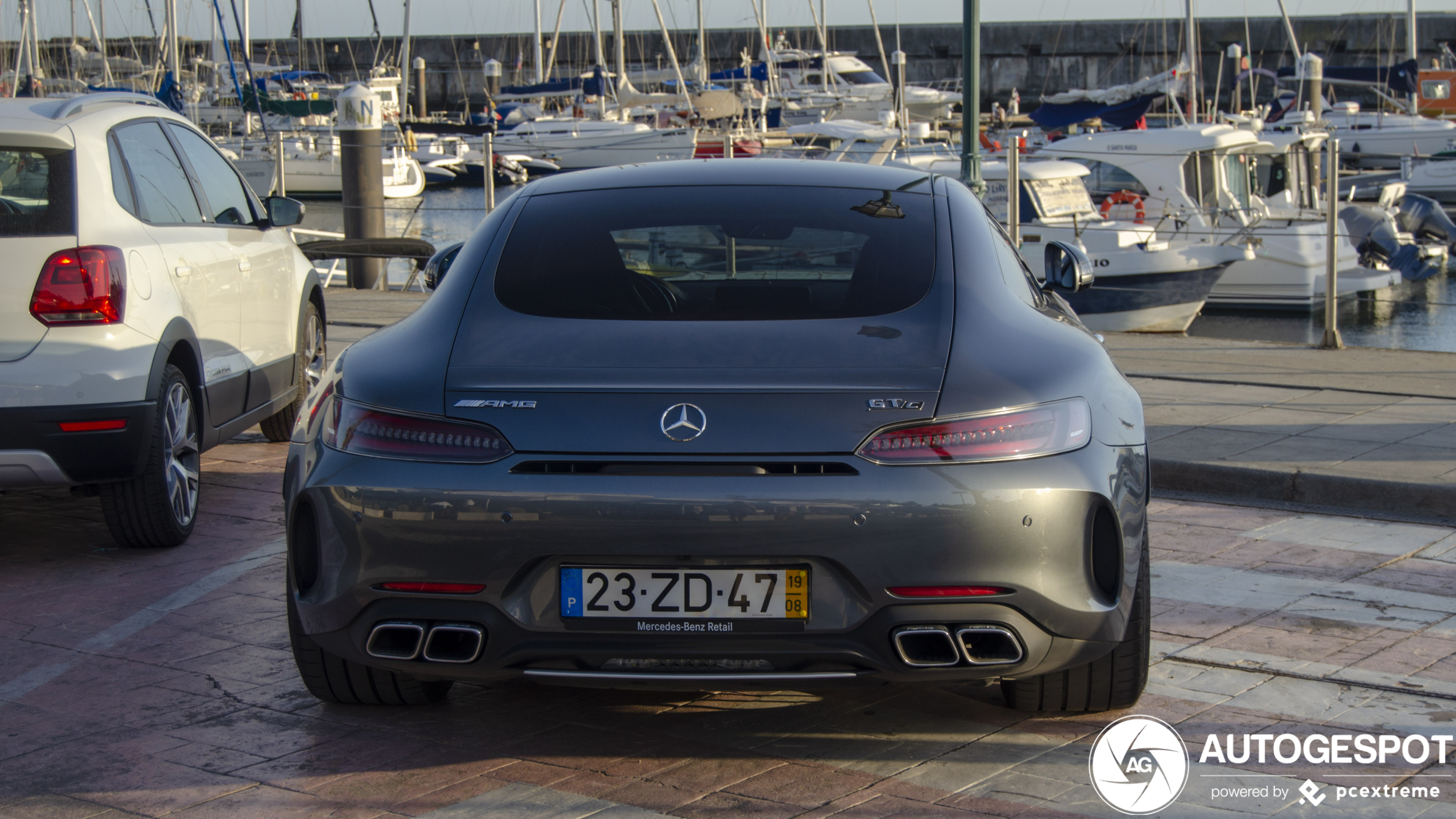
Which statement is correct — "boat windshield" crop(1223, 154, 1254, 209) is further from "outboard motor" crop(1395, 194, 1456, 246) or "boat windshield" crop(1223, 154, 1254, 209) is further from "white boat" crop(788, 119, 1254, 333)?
"outboard motor" crop(1395, 194, 1456, 246)

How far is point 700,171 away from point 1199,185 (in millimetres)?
20392

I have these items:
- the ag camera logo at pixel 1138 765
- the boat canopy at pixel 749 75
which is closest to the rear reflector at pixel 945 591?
the ag camera logo at pixel 1138 765

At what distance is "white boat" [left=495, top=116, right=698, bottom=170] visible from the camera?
48.2m

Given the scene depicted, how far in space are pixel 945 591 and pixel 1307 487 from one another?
13.6 ft

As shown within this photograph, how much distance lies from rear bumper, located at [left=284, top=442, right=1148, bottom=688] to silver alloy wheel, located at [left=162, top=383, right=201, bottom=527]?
2.62 m

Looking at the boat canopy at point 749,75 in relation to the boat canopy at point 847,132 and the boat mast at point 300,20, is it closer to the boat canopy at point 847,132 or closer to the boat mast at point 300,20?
the boat canopy at point 847,132

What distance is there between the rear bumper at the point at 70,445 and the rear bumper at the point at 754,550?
2.35 metres

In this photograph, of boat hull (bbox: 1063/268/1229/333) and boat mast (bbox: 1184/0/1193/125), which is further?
boat mast (bbox: 1184/0/1193/125)

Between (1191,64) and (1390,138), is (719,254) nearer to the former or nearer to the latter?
(1191,64)

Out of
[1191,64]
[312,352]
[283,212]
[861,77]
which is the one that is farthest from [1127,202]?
[861,77]

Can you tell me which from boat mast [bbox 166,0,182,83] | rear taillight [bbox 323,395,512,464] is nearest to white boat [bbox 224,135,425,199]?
boat mast [bbox 166,0,182,83]

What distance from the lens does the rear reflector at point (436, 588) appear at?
332 cm

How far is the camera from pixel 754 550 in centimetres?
322

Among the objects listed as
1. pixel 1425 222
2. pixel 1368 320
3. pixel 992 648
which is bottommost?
pixel 1368 320
